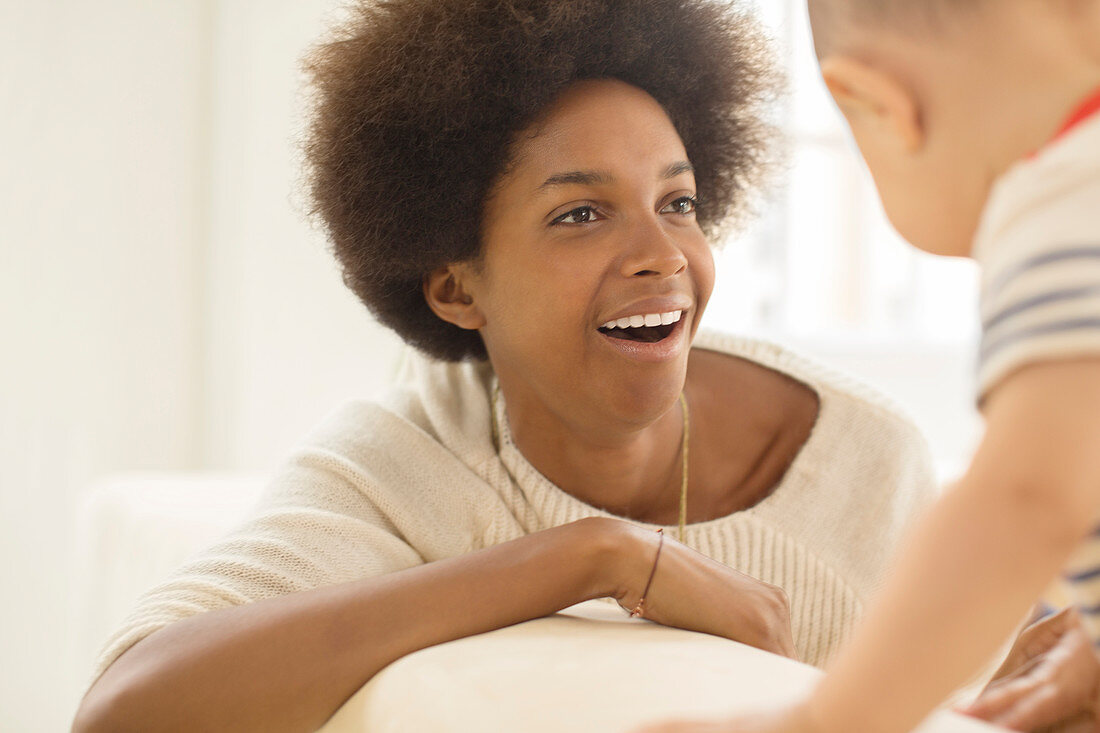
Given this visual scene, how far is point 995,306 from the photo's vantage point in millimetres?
634

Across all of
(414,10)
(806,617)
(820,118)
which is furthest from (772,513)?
(820,118)

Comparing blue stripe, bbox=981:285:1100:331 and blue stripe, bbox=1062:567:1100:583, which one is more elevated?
blue stripe, bbox=981:285:1100:331

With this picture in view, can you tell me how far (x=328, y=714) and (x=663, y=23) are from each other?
1077 millimetres

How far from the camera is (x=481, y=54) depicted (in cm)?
152

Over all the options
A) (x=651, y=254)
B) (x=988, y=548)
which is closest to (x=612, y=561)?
(x=651, y=254)

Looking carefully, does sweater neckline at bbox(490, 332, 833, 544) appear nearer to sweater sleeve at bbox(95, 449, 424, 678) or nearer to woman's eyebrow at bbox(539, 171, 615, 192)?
sweater sleeve at bbox(95, 449, 424, 678)

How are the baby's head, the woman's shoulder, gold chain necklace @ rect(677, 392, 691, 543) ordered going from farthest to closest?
the woman's shoulder, gold chain necklace @ rect(677, 392, 691, 543), the baby's head

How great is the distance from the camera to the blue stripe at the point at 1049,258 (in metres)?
0.60

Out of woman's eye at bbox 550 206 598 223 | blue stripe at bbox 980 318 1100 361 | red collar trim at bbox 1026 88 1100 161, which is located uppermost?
red collar trim at bbox 1026 88 1100 161

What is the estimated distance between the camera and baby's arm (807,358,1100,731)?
0.58m

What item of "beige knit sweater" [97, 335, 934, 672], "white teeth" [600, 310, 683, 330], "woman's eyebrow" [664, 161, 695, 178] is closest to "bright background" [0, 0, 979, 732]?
"beige knit sweater" [97, 335, 934, 672]

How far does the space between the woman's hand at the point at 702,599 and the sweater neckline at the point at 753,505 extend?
15.8 inches

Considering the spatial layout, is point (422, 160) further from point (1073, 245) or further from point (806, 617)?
point (1073, 245)

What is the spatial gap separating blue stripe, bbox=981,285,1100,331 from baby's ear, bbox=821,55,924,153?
169 millimetres
